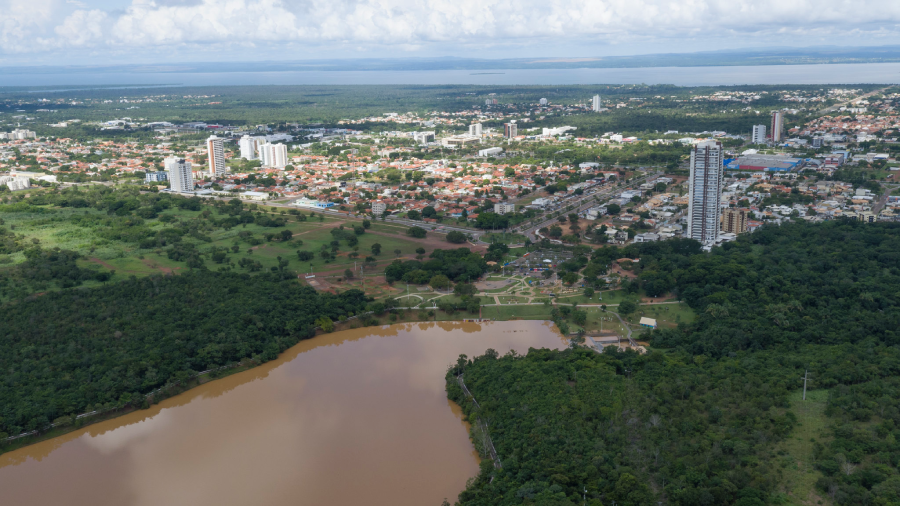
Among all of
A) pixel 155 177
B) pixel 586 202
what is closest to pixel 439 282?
pixel 586 202

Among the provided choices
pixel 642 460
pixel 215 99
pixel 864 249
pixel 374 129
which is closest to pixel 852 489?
pixel 642 460

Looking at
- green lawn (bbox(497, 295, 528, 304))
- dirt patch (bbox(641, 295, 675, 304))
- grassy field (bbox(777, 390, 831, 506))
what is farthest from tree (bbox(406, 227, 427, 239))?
grassy field (bbox(777, 390, 831, 506))

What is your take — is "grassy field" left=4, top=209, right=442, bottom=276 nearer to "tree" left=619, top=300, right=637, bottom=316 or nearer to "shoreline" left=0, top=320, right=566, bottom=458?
"shoreline" left=0, top=320, right=566, bottom=458

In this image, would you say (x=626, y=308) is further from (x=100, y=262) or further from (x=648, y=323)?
(x=100, y=262)

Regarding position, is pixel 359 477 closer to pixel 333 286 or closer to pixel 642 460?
pixel 642 460

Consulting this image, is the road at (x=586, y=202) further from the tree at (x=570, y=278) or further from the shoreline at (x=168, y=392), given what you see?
the shoreline at (x=168, y=392)

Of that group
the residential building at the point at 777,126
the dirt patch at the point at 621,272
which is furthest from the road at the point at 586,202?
the residential building at the point at 777,126
